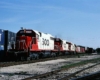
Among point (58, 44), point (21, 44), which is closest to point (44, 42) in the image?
point (21, 44)

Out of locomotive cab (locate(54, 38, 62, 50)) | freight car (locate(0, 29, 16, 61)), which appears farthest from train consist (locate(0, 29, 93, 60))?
locomotive cab (locate(54, 38, 62, 50))

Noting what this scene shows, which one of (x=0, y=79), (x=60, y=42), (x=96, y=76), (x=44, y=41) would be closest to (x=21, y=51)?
(x=44, y=41)

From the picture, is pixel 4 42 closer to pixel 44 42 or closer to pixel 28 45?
pixel 28 45

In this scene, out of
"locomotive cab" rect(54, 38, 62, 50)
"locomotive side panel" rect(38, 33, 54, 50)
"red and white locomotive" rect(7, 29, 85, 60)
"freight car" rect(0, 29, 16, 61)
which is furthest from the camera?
"locomotive cab" rect(54, 38, 62, 50)

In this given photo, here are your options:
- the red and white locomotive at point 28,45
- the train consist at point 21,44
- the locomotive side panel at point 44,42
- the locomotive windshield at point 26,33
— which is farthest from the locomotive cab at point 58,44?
the locomotive windshield at point 26,33

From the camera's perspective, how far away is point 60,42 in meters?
44.4

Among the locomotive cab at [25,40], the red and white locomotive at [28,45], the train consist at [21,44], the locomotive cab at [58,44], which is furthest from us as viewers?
Answer: the locomotive cab at [58,44]

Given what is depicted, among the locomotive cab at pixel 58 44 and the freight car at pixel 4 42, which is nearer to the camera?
the freight car at pixel 4 42

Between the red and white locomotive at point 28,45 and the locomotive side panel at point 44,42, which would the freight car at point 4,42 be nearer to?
the red and white locomotive at point 28,45

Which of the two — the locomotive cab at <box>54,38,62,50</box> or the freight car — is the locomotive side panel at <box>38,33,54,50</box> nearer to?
the freight car

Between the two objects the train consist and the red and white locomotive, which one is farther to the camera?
the red and white locomotive

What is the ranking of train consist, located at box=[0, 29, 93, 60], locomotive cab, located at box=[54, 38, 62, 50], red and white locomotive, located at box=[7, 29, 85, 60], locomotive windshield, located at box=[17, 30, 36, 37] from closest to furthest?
train consist, located at box=[0, 29, 93, 60]
red and white locomotive, located at box=[7, 29, 85, 60]
locomotive windshield, located at box=[17, 30, 36, 37]
locomotive cab, located at box=[54, 38, 62, 50]

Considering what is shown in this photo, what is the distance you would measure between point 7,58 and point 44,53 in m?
7.45

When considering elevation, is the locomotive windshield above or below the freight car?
above
